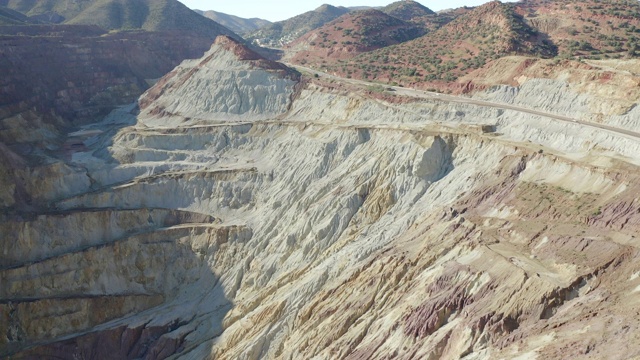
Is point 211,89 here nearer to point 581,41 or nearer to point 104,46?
point 104,46

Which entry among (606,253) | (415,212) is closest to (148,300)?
(415,212)

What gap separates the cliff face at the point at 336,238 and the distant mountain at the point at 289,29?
105172 mm

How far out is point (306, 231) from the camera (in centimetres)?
4600

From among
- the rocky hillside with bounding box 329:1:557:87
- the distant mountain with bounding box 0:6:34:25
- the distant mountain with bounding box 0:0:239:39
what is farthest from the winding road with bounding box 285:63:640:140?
the distant mountain with bounding box 0:0:239:39

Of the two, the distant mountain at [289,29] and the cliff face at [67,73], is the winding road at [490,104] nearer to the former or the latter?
the cliff face at [67,73]

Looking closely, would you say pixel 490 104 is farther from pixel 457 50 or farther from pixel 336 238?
pixel 457 50

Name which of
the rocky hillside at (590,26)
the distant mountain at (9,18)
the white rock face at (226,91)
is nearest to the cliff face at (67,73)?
the distant mountain at (9,18)

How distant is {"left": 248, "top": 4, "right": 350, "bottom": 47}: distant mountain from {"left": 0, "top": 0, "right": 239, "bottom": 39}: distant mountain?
18.9 m

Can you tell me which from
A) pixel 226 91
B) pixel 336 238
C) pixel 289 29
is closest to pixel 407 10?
pixel 289 29

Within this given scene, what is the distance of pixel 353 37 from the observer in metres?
101

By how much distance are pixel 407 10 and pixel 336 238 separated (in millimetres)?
125310

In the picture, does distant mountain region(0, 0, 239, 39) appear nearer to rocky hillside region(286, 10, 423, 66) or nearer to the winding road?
rocky hillside region(286, 10, 423, 66)

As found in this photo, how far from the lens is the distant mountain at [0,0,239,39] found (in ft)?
431

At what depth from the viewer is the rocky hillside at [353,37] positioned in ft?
319
